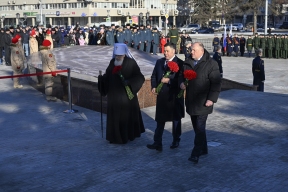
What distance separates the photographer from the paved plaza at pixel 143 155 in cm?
654

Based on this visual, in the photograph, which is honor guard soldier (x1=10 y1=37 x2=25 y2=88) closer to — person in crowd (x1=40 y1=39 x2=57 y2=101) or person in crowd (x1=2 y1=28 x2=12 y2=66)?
person in crowd (x1=40 y1=39 x2=57 y2=101)

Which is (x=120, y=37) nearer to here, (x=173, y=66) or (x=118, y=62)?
(x=118, y=62)

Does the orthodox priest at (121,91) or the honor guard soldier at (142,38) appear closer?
the orthodox priest at (121,91)

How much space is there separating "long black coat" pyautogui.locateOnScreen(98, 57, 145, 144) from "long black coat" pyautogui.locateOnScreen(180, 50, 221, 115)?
139 centimetres

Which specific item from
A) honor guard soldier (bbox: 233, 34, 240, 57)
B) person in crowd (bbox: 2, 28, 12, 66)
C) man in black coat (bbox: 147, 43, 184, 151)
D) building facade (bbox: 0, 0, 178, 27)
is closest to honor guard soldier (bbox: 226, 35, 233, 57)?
honor guard soldier (bbox: 233, 34, 240, 57)

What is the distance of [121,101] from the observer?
8414 millimetres

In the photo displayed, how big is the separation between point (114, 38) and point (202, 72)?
20.8m

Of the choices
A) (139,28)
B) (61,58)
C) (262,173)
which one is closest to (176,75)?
(262,173)

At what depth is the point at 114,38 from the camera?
2748 centimetres

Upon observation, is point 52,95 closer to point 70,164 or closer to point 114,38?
point 70,164

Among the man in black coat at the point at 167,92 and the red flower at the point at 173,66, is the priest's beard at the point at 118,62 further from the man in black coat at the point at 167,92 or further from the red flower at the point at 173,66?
the red flower at the point at 173,66

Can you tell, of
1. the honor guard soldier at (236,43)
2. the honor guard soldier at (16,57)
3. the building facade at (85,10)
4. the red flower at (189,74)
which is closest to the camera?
the red flower at (189,74)

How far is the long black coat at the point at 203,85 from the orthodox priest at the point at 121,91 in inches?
54.8

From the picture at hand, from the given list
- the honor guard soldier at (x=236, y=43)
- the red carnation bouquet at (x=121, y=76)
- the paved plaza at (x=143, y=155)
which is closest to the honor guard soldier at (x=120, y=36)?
the honor guard soldier at (x=236, y=43)
